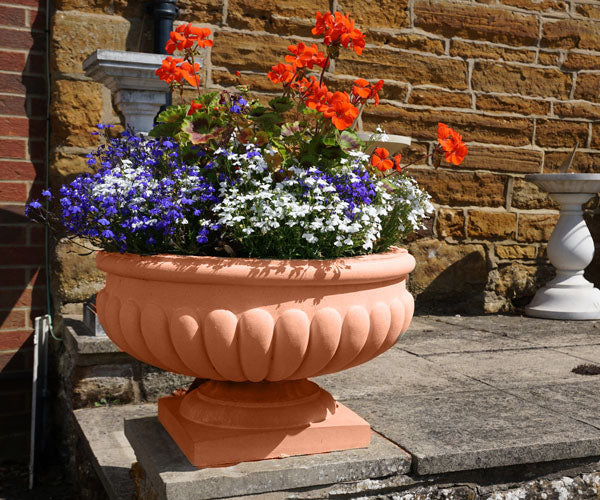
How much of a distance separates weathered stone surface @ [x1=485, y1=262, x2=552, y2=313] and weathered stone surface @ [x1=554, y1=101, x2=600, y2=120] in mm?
988

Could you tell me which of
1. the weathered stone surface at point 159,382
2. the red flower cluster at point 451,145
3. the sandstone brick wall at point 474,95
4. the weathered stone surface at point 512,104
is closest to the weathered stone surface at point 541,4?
the sandstone brick wall at point 474,95

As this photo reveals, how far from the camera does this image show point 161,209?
1.63m

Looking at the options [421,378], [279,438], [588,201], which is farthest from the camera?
[588,201]

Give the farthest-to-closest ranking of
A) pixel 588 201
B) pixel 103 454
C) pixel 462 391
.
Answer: pixel 588 201 < pixel 462 391 < pixel 103 454

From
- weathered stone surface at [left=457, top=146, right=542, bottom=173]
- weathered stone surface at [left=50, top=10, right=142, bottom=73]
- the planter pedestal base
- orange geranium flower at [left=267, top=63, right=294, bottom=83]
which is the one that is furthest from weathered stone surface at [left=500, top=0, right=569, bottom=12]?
the planter pedestal base

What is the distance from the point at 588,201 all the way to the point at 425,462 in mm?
3358

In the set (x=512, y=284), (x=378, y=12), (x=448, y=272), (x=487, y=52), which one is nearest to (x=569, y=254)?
(x=512, y=284)

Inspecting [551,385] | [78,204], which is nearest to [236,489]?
[78,204]

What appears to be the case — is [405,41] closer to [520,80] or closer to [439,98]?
[439,98]

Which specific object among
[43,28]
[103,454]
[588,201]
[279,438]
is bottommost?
[103,454]

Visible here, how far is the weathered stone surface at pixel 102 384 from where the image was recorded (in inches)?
103

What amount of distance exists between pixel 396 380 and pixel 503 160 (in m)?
2.20

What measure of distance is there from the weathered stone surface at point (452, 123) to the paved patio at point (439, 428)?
137cm

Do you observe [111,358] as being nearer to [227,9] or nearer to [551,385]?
[551,385]
